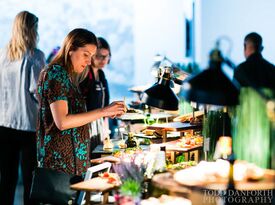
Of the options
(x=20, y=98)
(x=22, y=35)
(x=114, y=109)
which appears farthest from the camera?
(x=20, y=98)

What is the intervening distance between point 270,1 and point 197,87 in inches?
197

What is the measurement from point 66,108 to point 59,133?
17cm

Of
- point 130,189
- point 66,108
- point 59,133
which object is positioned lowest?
point 130,189

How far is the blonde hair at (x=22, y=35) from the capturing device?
5.03m

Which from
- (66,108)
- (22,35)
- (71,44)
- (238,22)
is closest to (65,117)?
(66,108)

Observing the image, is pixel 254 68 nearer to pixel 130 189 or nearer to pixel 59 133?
pixel 59 133

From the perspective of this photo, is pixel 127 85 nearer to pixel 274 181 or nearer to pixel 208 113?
pixel 208 113

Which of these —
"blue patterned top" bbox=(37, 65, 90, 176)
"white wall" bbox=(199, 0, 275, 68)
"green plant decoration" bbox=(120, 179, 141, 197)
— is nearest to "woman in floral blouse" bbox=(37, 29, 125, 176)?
"blue patterned top" bbox=(37, 65, 90, 176)

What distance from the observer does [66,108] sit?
402 centimetres

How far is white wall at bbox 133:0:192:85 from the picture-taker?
10031 mm

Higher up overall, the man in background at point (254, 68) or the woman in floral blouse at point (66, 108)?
the man in background at point (254, 68)

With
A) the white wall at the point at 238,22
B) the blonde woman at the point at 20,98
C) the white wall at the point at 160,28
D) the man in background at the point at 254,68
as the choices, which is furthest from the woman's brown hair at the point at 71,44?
the white wall at the point at 160,28

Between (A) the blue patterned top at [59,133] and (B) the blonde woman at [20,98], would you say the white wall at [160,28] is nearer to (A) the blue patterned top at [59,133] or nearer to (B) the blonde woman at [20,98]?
(B) the blonde woman at [20,98]

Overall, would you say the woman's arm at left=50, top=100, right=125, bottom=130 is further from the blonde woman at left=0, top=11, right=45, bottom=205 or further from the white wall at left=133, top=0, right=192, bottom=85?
the white wall at left=133, top=0, right=192, bottom=85
